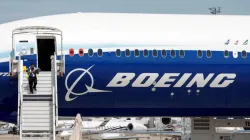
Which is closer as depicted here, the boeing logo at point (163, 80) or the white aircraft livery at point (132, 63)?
the white aircraft livery at point (132, 63)

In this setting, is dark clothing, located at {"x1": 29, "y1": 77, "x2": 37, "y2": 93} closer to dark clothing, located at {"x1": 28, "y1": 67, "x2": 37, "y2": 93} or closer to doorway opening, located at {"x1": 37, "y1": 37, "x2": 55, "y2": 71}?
dark clothing, located at {"x1": 28, "y1": 67, "x2": 37, "y2": 93}

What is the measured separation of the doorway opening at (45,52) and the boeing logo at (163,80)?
1508 millimetres

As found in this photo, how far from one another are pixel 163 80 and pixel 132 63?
1653 millimetres

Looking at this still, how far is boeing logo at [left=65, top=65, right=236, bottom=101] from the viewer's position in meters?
31.8

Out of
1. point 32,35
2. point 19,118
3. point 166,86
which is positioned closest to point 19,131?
point 19,118

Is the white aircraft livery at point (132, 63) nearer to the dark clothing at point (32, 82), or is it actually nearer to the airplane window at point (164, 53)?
the airplane window at point (164, 53)

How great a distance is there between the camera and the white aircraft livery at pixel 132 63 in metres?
31.4

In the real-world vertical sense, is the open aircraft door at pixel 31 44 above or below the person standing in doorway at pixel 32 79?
above

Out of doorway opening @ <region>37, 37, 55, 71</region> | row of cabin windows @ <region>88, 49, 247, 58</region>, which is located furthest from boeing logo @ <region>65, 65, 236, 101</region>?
doorway opening @ <region>37, 37, 55, 71</region>

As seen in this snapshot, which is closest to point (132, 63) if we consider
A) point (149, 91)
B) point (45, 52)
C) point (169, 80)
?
point (149, 91)

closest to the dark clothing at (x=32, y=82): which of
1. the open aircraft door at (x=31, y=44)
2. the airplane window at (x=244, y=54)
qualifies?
the open aircraft door at (x=31, y=44)

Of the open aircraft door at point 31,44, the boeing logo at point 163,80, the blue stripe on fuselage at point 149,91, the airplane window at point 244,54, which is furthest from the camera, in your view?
the airplane window at point 244,54

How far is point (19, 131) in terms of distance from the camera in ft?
95.0

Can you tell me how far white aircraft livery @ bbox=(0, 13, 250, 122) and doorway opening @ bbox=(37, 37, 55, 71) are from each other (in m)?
0.05
